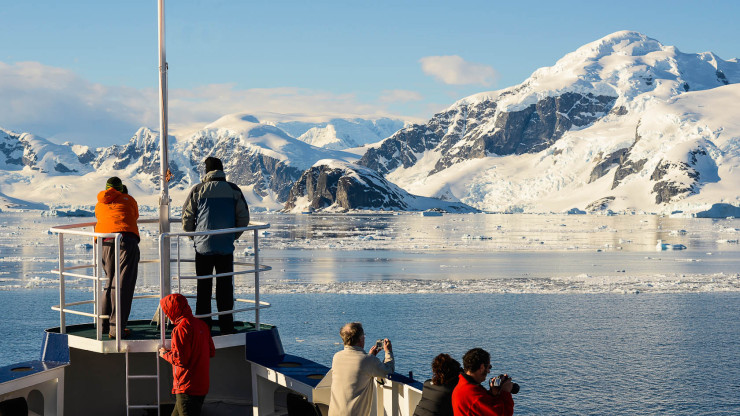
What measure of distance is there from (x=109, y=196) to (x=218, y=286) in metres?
1.70

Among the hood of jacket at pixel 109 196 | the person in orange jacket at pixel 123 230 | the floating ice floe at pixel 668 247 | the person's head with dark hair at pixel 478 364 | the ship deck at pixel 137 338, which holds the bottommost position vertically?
the floating ice floe at pixel 668 247

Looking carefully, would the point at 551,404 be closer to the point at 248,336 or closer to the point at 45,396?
the point at 248,336

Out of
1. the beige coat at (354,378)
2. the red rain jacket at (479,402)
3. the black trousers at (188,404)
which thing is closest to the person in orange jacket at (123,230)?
the black trousers at (188,404)

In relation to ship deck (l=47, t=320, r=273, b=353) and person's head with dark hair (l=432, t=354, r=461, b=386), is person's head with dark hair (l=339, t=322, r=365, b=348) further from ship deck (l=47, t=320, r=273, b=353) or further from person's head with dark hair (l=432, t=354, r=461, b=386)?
ship deck (l=47, t=320, r=273, b=353)

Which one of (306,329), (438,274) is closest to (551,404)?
(306,329)

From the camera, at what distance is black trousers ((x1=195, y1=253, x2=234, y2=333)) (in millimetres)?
9570

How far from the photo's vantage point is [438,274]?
4388 centimetres

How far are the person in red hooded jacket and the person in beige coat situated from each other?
1.33 meters

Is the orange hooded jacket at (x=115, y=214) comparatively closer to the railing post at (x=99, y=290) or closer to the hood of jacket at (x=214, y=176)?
the railing post at (x=99, y=290)

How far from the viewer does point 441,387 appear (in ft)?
23.4

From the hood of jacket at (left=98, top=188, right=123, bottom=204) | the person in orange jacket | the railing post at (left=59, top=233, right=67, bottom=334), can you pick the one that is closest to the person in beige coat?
the person in orange jacket

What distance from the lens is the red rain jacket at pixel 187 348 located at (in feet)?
25.1

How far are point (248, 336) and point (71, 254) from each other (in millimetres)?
50423

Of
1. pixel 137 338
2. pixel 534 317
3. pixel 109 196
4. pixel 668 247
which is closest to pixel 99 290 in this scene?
pixel 137 338
